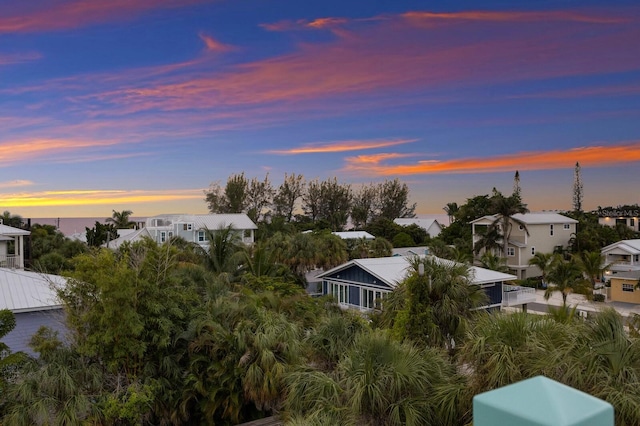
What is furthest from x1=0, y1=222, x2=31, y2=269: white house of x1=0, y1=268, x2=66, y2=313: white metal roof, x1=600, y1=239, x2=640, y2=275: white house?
x1=600, y1=239, x2=640, y2=275: white house

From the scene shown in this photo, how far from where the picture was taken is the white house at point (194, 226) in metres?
46.6

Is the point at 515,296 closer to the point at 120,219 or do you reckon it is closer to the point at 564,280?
the point at 564,280

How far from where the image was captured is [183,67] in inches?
930

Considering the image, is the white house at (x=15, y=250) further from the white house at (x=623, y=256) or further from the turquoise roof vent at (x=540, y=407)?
the white house at (x=623, y=256)

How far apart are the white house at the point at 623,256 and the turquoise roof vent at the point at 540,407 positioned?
4616 centimetres

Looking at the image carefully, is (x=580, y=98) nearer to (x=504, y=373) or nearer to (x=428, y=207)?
(x=504, y=373)

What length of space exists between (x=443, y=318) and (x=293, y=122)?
25.5 meters

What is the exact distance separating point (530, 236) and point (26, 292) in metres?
44.6

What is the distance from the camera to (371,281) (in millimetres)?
26453

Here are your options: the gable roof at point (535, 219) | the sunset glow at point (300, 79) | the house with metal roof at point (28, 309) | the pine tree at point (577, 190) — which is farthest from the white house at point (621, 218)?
the house with metal roof at point (28, 309)

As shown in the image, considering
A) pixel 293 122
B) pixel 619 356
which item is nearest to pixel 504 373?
pixel 619 356

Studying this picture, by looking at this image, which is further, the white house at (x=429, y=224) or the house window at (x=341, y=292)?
the white house at (x=429, y=224)

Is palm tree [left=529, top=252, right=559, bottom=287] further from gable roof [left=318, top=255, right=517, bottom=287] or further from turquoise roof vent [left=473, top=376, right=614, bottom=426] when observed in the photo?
turquoise roof vent [left=473, top=376, right=614, bottom=426]

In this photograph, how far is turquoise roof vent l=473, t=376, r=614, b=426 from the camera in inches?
47.1
